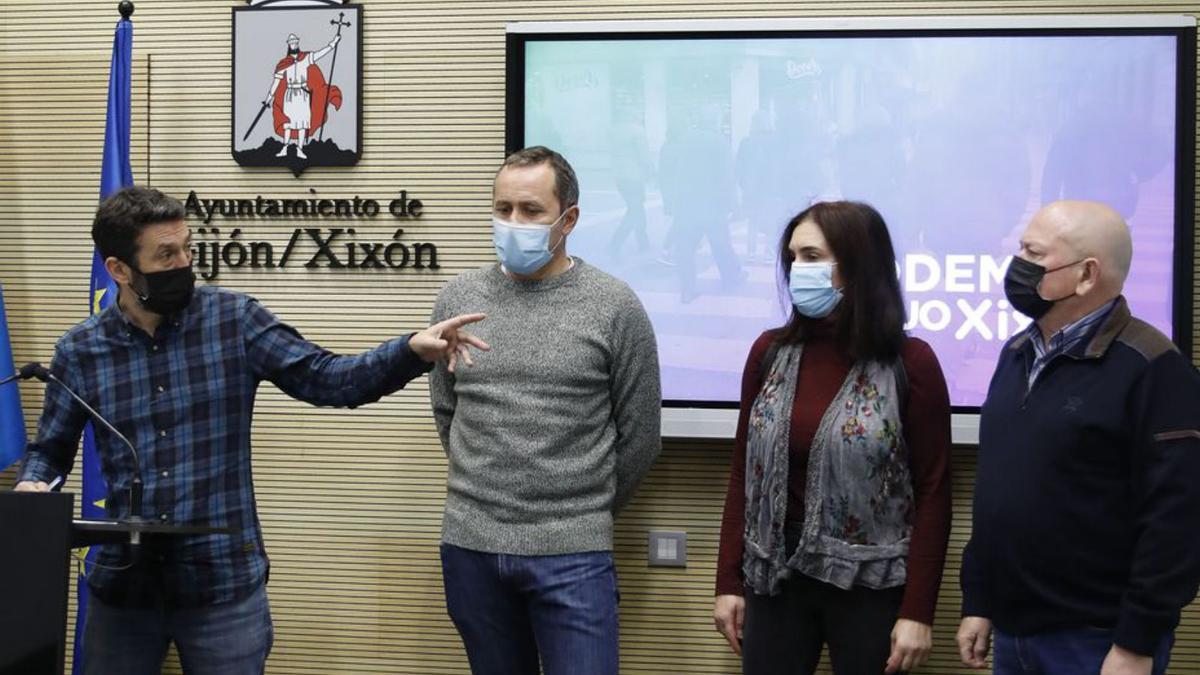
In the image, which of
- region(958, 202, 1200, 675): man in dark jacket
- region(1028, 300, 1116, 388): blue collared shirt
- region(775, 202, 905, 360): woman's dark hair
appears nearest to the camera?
region(958, 202, 1200, 675): man in dark jacket

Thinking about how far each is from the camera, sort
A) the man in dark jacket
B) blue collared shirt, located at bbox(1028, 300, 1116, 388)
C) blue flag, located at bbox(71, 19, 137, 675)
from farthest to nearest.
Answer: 1. blue flag, located at bbox(71, 19, 137, 675)
2. blue collared shirt, located at bbox(1028, 300, 1116, 388)
3. the man in dark jacket

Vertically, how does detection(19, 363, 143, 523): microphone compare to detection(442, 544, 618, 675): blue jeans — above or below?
above

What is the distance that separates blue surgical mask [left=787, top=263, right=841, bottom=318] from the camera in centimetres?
245

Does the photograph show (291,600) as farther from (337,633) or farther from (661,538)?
(661,538)

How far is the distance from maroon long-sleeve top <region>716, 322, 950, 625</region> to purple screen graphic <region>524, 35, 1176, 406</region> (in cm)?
77

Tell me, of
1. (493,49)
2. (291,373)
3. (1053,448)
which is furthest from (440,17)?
(1053,448)

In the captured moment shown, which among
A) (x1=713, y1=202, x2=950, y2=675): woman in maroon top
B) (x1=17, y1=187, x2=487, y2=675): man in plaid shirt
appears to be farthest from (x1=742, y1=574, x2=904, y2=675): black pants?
(x1=17, y1=187, x2=487, y2=675): man in plaid shirt

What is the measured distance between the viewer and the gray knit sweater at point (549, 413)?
2354 mm

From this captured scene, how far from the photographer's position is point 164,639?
7.33 feet

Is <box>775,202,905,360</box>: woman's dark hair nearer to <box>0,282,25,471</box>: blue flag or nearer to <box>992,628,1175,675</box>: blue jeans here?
<box>992,628,1175,675</box>: blue jeans

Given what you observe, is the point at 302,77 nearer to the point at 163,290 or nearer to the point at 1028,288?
the point at 163,290

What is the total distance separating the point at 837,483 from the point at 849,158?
1.16 metres

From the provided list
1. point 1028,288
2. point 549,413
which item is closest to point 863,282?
point 1028,288

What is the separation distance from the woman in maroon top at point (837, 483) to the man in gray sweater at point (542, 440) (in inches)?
11.2
